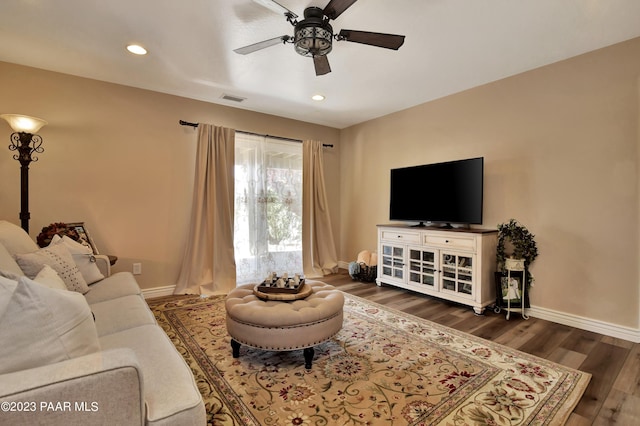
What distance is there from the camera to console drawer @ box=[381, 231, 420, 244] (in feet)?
12.2

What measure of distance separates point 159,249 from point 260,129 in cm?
220

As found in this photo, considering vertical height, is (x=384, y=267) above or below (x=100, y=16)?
below

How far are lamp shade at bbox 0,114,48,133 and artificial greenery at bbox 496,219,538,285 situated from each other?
4.74 meters

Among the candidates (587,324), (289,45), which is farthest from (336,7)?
(587,324)

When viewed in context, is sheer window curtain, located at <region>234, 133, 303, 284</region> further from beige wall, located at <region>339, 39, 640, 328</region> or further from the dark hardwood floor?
beige wall, located at <region>339, 39, 640, 328</region>

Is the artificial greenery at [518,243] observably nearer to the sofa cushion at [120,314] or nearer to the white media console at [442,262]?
the white media console at [442,262]

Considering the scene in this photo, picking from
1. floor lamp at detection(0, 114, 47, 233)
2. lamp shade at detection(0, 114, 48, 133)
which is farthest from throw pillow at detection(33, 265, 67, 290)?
lamp shade at detection(0, 114, 48, 133)

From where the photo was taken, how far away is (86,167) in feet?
10.8

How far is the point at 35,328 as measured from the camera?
3.05 feet

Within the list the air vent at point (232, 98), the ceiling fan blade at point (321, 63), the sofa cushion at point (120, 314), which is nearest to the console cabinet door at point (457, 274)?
the ceiling fan blade at point (321, 63)

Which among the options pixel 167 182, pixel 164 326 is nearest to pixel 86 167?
pixel 167 182

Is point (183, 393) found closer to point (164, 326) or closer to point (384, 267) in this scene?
point (164, 326)

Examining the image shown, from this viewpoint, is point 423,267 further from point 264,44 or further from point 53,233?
point 53,233

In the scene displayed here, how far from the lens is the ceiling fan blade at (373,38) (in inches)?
80.1
